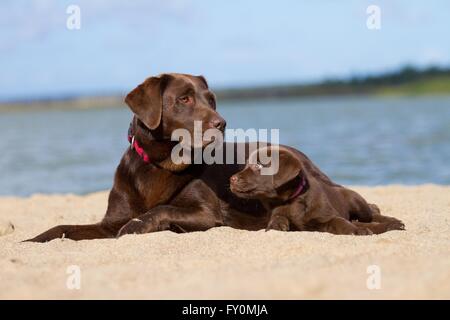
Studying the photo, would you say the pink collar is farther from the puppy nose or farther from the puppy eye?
the puppy nose

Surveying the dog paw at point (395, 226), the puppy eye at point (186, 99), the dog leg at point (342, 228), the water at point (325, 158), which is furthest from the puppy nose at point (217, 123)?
the water at point (325, 158)

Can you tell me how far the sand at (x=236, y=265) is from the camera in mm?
4473

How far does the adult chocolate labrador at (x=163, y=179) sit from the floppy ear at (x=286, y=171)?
1.93 ft

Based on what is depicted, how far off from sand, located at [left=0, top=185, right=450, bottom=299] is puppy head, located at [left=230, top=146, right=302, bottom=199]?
1.29ft

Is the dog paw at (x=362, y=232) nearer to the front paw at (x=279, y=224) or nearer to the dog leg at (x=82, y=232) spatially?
the front paw at (x=279, y=224)

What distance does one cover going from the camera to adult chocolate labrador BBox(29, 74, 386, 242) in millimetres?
6488

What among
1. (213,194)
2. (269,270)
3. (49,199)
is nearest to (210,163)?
(213,194)

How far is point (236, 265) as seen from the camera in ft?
17.1

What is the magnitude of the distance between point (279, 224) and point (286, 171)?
1.49 ft

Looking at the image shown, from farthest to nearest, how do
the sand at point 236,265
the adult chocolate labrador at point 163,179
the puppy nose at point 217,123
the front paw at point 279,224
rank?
1. the front paw at point 279,224
2. the adult chocolate labrador at point 163,179
3. the puppy nose at point 217,123
4. the sand at point 236,265

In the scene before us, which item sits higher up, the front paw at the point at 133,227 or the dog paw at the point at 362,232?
the front paw at the point at 133,227

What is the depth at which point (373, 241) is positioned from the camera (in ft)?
19.6

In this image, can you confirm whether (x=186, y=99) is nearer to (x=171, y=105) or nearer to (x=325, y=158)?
(x=171, y=105)

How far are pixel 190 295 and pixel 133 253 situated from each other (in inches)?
52.4
